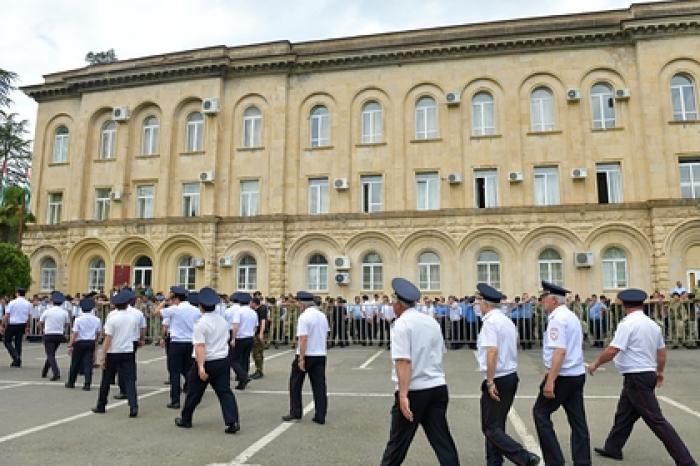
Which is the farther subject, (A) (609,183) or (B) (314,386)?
(A) (609,183)

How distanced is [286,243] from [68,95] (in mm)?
16276

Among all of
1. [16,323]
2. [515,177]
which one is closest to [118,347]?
[16,323]

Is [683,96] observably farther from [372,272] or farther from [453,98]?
[372,272]

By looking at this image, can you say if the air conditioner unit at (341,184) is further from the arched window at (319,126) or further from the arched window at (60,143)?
the arched window at (60,143)

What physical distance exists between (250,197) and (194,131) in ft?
16.5

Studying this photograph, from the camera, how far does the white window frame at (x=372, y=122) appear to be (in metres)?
25.3

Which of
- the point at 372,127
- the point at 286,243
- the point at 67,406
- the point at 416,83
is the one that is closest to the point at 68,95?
the point at 286,243

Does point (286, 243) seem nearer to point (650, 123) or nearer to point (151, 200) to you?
point (151, 200)

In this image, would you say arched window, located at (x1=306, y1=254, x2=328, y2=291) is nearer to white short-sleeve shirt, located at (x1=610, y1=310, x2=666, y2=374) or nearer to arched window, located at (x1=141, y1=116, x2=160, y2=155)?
arched window, located at (x1=141, y1=116, x2=160, y2=155)

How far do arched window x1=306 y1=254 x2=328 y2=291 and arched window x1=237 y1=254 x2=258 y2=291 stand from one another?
271 centimetres

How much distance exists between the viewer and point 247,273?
25.4 metres

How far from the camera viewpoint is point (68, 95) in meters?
29.3

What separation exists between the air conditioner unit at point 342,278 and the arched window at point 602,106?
13245mm

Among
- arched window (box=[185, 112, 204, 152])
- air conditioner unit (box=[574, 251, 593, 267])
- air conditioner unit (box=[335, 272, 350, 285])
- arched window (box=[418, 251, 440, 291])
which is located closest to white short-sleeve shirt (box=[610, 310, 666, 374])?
air conditioner unit (box=[574, 251, 593, 267])
